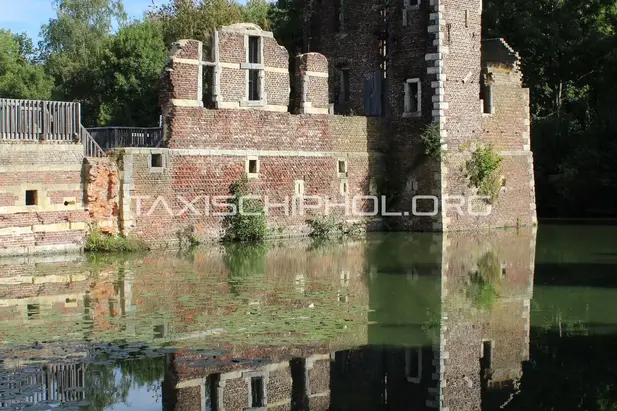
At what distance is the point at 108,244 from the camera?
71.2 feet

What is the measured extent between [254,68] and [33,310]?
12.7 meters

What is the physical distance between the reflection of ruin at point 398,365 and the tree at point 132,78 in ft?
77.3

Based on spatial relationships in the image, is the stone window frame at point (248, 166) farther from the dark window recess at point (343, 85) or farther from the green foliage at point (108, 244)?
the dark window recess at point (343, 85)

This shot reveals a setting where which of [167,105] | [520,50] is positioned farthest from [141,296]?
[520,50]

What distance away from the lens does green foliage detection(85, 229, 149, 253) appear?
71.1 ft

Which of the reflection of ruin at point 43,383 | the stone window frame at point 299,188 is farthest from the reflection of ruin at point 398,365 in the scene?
the stone window frame at point 299,188

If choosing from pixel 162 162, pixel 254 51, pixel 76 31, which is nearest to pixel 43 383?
pixel 162 162

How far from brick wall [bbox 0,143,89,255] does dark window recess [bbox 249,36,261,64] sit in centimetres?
571

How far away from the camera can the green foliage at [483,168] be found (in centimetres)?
2812

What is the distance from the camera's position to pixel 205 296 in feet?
49.5

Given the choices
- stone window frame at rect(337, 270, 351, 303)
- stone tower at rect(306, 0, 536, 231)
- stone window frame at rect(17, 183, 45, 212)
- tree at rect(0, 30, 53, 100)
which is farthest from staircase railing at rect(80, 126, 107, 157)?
tree at rect(0, 30, 53, 100)

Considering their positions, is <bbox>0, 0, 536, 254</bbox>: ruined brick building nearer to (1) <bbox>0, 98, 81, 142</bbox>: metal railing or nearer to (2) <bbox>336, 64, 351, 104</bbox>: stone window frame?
(2) <bbox>336, 64, 351, 104</bbox>: stone window frame

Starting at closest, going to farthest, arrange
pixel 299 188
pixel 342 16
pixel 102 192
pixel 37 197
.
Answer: pixel 37 197
pixel 102 192
pixel 299 188
pixel 342 16

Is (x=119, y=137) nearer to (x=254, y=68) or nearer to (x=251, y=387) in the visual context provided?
(x=254, y=68)
